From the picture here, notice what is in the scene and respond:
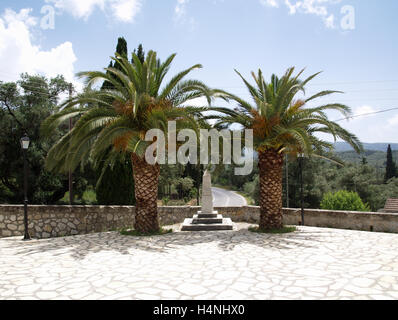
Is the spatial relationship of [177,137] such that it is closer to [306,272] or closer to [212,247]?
[212,247]

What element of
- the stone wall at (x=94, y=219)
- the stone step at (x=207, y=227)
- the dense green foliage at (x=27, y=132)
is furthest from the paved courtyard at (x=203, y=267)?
the dense green foliage at (x=27, y=132)

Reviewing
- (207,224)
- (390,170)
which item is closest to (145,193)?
(207,224)

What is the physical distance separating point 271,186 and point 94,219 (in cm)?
711

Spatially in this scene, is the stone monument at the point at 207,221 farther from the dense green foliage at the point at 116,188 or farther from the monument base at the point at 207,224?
the dense green foliage at the point at 116,188

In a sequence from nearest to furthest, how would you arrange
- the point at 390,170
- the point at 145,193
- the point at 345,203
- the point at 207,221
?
the point at 145,193, the point at 207,221, the point at 345,203, the point at 390,170

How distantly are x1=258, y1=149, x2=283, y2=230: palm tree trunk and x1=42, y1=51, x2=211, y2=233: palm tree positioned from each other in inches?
116

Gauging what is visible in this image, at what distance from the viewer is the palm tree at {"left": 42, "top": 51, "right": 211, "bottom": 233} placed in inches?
370

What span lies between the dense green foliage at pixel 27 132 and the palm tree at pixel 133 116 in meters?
11.0

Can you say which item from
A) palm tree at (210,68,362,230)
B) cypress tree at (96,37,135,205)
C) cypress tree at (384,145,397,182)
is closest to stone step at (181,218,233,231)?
palm tree at (210,68,362,230)

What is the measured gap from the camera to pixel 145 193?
1052cm

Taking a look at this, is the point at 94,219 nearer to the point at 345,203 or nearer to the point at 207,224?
the point at 207,224

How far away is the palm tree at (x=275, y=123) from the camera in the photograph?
1020 cm
